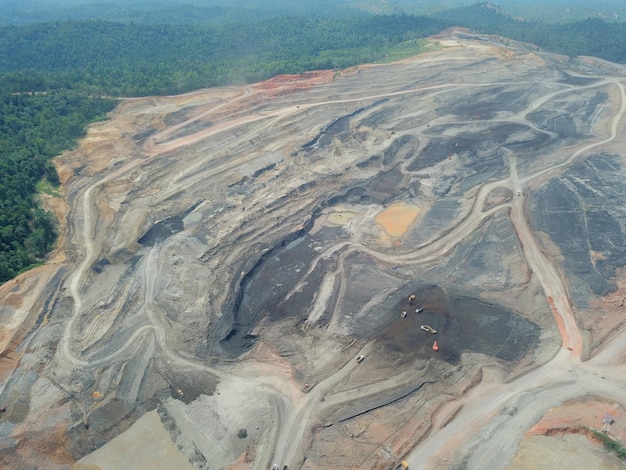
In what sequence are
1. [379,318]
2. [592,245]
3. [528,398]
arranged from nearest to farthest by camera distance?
[528,398], [379,318], [592,245]

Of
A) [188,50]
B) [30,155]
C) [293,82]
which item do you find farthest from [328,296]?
[188,50]

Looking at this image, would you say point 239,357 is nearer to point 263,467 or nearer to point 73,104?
point 263,467

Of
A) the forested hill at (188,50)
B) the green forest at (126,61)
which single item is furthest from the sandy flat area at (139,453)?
the forested hill at (188,50)

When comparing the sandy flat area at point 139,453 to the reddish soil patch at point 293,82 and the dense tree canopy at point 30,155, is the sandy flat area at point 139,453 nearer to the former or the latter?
the dense tree canopy at point 30,155

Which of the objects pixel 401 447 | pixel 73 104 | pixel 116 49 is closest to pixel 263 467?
pixel 401 447

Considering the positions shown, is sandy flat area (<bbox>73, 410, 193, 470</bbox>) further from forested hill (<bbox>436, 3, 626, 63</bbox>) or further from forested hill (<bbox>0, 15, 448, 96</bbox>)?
forested hill (<bbox>436, 3, 626, 63</bbox>)
